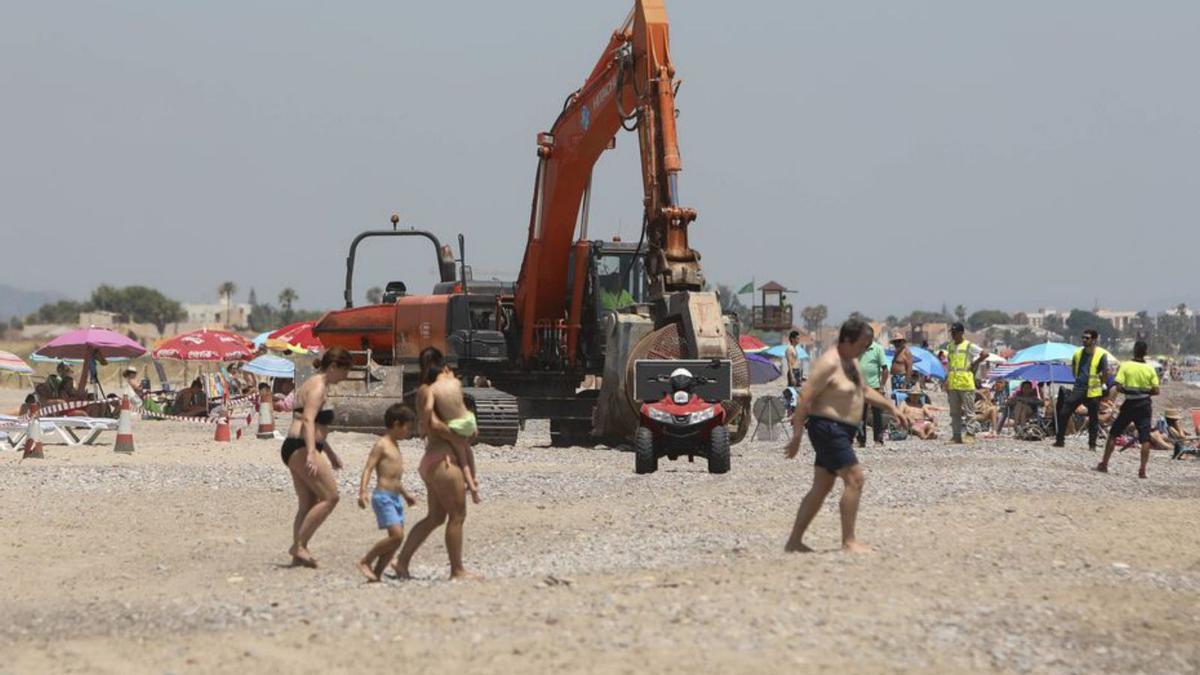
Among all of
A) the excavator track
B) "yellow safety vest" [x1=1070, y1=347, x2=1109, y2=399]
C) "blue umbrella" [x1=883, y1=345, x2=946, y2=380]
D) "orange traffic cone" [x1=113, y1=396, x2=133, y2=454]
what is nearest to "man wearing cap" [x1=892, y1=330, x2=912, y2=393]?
"yellow safety vest" [x1=1070, y1=347, x2=1109, y2=399]

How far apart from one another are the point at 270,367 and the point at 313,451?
31283mm

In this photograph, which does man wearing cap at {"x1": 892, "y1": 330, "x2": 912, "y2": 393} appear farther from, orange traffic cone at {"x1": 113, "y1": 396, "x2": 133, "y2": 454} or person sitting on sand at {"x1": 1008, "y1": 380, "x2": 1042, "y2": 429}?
orange traffic cone at {"x1": 113, "y1": 396, "x2": 133, "y2": 454}

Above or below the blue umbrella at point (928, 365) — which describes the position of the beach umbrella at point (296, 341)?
above

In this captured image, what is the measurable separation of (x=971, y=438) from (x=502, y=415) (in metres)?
7.74

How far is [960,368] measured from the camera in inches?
1030

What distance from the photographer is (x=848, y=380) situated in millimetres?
12602

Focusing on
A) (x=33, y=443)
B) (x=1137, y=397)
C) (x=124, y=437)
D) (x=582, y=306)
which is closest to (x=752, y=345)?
(x=582, y=306)

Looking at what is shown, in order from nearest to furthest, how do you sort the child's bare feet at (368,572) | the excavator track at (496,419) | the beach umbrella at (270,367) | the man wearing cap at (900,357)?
1. the child's bare feet at (368,572)
2. the excavator track at (496,419)
3. the man wearing cap at (900,357)
4. the beach umbrella at (270,367)

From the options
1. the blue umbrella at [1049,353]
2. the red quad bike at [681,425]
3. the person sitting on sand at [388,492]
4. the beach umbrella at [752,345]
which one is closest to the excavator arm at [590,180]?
the red quad bike at [681,425]

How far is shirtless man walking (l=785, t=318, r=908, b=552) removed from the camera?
487 inches

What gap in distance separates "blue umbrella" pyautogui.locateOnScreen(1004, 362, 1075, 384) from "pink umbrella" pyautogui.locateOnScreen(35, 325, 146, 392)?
20381 mm

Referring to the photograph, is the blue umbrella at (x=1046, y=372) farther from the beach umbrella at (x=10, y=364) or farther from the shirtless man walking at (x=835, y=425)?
the shirtless man walking at (x=835, y=425)

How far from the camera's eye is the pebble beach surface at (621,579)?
9.27m

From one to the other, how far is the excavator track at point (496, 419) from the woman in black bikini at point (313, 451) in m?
10.7
